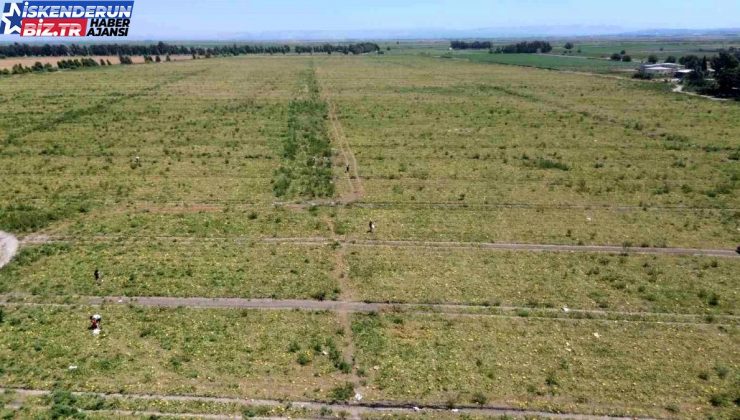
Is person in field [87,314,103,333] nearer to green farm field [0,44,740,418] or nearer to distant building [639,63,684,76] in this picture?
green farm field [0,44,740,418]

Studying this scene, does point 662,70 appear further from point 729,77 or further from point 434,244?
point 434,244

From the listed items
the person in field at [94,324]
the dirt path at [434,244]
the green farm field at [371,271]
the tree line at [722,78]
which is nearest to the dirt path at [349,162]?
the green farm field at [371,271]

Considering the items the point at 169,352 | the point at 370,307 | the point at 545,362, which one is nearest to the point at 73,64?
the point at 169,352

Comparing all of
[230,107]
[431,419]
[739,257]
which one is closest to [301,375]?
[431,419]

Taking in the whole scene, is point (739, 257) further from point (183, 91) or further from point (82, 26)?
point (82, 26)

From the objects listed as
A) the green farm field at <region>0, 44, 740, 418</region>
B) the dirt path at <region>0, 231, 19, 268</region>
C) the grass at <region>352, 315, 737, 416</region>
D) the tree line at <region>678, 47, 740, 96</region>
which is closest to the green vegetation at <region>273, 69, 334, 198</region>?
the green farm field at <region>0, 44, 740, 418</region>

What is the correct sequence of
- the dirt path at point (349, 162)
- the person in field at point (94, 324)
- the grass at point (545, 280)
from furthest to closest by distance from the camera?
the dirt path at point (349, 162)
the grass at point (545, 280)
the person in field at point (94, 324)

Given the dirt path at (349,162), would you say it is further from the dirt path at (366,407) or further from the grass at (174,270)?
the dirt path at (366,407)
